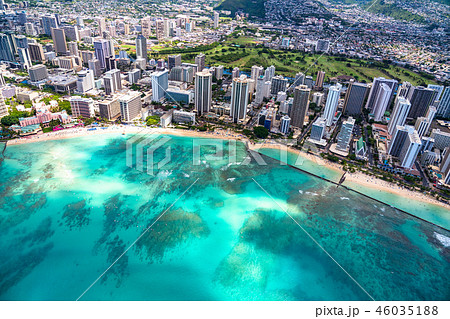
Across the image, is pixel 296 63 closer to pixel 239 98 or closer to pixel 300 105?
pixel 300 105

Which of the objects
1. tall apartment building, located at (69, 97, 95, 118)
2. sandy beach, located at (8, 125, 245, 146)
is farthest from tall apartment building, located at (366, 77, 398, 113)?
tall apartment building, located at (69, 97, 95, 118)

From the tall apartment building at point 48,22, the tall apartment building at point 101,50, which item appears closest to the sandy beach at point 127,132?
the tall apartment building at point 101,50

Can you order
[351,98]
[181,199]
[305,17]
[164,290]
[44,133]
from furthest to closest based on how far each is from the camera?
[305,17] < [351,98] < [44,133] < [181,199] < [164,290]

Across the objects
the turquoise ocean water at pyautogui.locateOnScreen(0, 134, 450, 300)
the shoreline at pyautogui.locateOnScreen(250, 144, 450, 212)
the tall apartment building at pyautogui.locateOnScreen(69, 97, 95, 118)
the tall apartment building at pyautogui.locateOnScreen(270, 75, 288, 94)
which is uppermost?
the tall apartment building at pyautogui.locateOnScreen(270, 75, 288, 94)

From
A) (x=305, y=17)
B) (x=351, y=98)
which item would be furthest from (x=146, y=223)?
(x=305, y=17)

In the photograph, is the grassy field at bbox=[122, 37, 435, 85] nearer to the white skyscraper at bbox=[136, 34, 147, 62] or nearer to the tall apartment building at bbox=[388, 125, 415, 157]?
the white skyscraper at bbox=[136, 34, 147, 62]

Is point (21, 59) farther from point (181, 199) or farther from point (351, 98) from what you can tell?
point (351, 98)

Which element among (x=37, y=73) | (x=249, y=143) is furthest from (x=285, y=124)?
(x=37, y=73)
